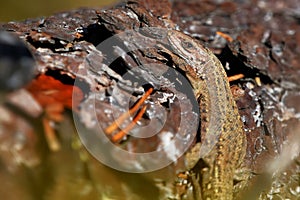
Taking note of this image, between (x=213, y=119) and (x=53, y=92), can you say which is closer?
(x=53, y=92)

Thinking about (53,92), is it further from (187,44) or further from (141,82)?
(187,44)

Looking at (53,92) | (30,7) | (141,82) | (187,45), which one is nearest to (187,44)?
(187,45)

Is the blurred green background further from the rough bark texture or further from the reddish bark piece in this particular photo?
the reddish bark piece

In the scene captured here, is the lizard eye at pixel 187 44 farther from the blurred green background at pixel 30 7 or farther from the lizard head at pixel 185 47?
the blurred green background at pixel 30 7

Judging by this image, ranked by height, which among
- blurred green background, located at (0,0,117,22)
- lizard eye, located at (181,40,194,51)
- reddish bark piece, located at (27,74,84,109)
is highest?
reddish bark piece, located at (27,74,84,109)

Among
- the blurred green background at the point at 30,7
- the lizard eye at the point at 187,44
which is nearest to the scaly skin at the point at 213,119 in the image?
the lizard eye at the point at 187,44

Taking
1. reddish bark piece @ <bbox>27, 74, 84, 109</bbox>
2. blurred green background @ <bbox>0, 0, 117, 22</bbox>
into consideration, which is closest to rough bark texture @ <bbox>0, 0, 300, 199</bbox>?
reddish bark piece @ <bbox>27, 74, 84, 109</bbox>
